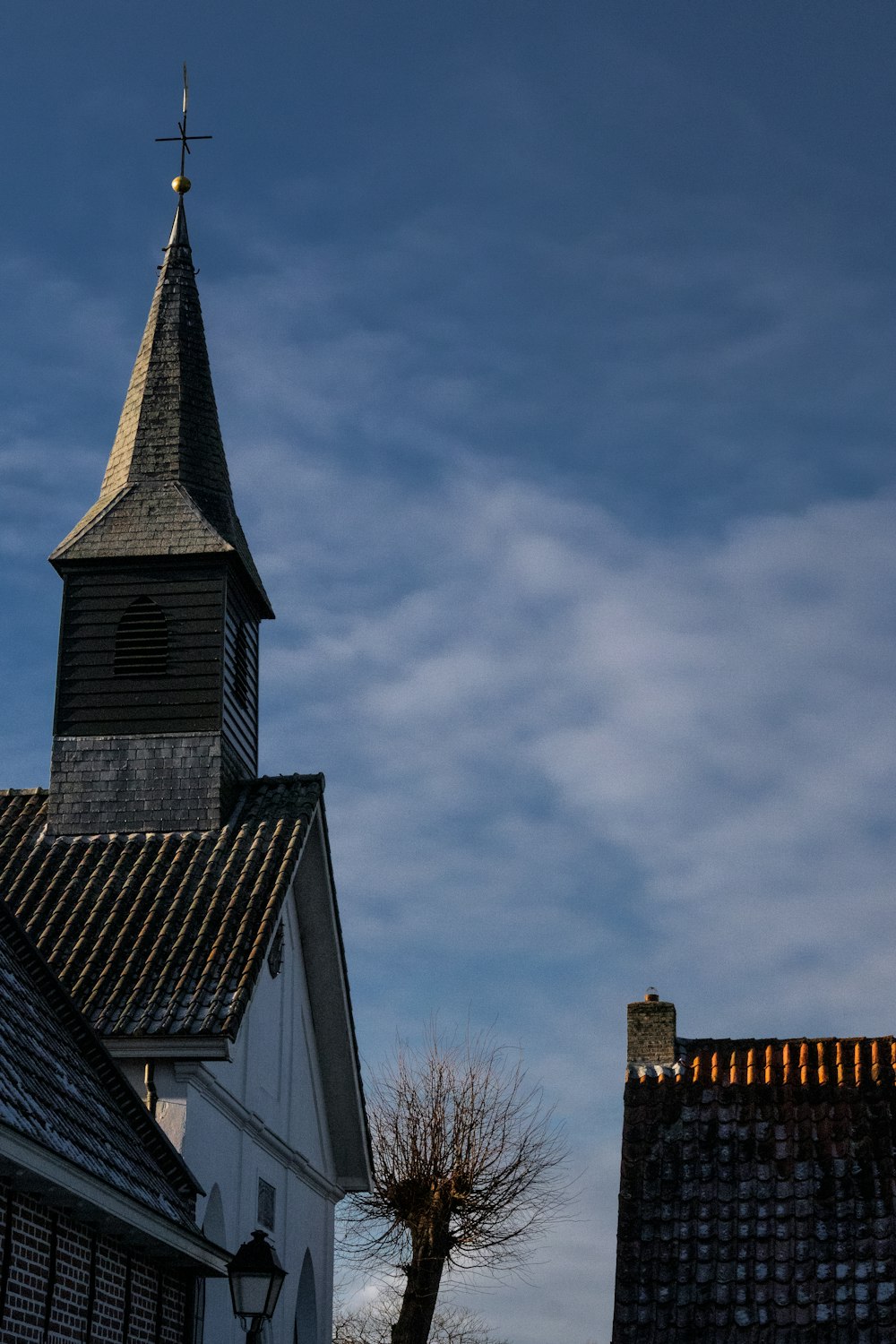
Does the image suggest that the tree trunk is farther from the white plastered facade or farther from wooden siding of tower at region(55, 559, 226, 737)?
wooden siding of tower at region(55, 559, 226, 737)

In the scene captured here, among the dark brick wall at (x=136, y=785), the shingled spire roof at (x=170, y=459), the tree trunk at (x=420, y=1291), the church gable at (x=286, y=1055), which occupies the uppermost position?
the shingled spire roof at (x=170, y=459)

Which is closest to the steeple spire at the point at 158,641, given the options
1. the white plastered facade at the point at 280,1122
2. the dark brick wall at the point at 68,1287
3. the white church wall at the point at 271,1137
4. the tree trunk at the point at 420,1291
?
the white plastered facade at the point at 280,1122

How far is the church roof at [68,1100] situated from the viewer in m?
10.9

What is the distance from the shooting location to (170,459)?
22.3 m

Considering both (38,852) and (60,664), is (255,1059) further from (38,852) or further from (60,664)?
(60,664)

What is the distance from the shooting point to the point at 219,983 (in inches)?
632

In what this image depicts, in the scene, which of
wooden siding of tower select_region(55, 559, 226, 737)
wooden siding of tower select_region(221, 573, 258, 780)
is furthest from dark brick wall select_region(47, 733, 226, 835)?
wooden siding of tower select_region(221, 573, 258, 780)

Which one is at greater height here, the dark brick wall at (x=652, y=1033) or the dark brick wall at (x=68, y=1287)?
the dark brick wall at (x=652, y=1033)

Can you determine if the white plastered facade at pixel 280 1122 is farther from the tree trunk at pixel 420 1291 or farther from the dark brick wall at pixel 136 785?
the tree trunk at pixel 420 1291

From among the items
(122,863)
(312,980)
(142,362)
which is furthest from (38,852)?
(142,362)

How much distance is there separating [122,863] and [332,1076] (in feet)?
15.2

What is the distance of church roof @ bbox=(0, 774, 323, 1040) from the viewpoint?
1584cm

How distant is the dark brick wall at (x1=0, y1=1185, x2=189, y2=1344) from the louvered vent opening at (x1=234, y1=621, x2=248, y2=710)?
8712 millimetres

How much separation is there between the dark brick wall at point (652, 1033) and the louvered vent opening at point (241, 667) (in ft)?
20.9
